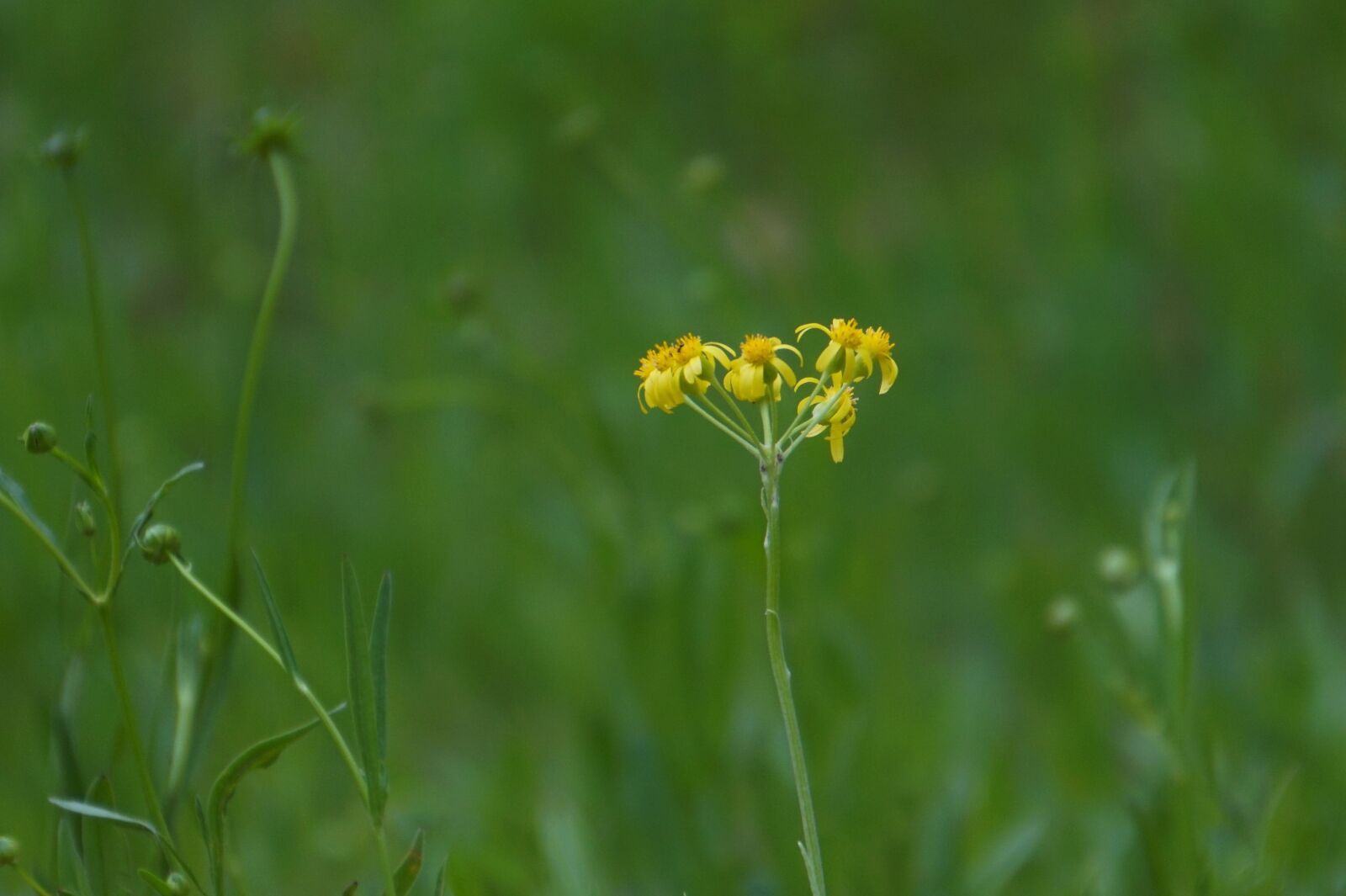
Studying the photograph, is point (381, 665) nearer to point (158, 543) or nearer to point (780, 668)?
point (158, 543)

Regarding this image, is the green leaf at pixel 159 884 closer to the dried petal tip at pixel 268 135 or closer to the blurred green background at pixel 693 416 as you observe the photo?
the blurred green background at pixel 693 416

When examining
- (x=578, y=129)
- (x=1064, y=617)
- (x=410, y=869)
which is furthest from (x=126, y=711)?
(x=578, y=129)

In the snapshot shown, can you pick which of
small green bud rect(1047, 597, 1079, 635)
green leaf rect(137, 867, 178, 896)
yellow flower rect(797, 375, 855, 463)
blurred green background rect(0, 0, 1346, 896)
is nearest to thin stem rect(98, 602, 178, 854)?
green leaf rect(137, 867, 178, 896)

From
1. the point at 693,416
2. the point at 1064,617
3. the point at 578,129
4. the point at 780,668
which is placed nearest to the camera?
the point at 780,668

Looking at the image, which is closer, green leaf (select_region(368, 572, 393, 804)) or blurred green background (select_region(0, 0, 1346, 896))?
green leaf (select_region(368, 572, 393, 804))

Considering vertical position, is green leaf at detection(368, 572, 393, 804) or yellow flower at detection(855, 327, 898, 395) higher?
yellow flower at detection(855, 327, 898, 395)

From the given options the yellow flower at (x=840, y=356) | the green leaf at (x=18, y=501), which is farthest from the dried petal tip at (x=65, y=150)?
the yellow flower at (x=840, y=356)

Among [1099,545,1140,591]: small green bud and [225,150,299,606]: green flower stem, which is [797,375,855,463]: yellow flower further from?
[1099,545,1140,591]: small green bud
